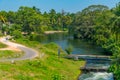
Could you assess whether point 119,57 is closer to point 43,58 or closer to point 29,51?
point 43,58

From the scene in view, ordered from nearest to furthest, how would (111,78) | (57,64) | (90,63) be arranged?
1. (111,78)
2. (57,64)
3. (90,63)

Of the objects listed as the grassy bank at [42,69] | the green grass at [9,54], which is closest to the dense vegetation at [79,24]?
the grassy bank at [42,69]

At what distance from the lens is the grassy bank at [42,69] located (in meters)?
40.3

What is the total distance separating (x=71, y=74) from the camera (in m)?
47.4

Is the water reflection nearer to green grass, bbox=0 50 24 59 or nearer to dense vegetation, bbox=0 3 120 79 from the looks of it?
dense vegetation, bbox=0 3 120 79

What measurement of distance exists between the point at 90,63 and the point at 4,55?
1681 centimetres

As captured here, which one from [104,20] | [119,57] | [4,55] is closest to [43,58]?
[4,55]

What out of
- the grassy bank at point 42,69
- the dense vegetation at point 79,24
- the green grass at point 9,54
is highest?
the dense vegetation at point 79,24

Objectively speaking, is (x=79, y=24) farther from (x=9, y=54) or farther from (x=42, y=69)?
(x=42, y=69)

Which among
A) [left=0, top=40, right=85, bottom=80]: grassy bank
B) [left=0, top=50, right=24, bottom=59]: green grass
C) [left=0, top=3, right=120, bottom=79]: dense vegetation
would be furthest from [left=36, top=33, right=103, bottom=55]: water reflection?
[left=0, top=50, right=24, bottom=59]: green grass

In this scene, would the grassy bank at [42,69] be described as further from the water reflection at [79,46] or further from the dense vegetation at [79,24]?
the dense vegetation at [79,24]

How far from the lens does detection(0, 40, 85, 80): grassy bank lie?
132 feet

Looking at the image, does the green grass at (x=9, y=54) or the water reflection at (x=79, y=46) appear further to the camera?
the water reflection at (x=79, y=46)

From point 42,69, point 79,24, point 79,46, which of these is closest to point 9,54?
point 42,69
